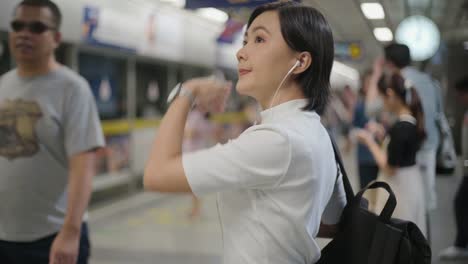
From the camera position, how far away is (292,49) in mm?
1182

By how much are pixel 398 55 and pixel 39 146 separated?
2.27 meters

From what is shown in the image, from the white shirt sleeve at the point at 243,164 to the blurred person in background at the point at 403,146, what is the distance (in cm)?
187

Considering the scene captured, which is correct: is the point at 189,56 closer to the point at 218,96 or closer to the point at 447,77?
the point at 447,77

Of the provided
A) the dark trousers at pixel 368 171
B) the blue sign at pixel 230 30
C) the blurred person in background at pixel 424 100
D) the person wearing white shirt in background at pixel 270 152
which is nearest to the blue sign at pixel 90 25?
the blue sign at pixel 230 30

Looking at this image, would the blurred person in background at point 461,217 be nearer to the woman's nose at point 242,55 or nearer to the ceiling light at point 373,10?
the ceiling light at point 373,10

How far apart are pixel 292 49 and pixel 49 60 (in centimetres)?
132

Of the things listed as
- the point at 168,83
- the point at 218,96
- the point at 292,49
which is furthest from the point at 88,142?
the point at 168,83

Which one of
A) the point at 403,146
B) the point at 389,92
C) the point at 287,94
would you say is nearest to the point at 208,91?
the point at 287,94

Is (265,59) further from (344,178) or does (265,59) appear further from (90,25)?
(90,25)

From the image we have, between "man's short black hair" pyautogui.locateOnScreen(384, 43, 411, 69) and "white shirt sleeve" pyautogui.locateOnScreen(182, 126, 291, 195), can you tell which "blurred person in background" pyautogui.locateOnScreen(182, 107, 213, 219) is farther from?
"white shirt sleeve" pyautogui.locateOnScreen(182, 126, 291, 195)

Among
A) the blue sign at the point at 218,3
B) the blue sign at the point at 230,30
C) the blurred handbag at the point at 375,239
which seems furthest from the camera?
the blue sign at the point at 230,30

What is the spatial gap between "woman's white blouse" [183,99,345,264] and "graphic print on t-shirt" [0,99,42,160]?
1137 millimetres

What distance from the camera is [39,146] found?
2.03 meters

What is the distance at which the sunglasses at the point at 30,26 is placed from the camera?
80.2 inches
